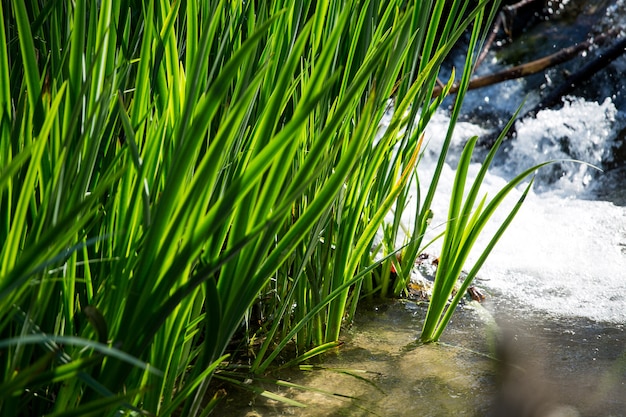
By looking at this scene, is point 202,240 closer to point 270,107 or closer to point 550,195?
point 270,107

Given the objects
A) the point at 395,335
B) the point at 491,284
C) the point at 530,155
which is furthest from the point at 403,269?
the point at 530,155

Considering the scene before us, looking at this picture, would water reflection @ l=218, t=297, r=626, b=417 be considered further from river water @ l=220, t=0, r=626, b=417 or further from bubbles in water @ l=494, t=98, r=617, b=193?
bubbles in water @ l=494, t=98, r=617, b=193

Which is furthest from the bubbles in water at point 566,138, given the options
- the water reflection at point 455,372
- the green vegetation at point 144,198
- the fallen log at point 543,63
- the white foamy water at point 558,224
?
the green vegetation at point 144,198

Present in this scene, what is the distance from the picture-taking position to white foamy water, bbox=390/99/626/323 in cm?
155

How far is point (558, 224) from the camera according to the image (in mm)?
2186

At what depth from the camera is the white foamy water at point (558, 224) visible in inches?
60.9

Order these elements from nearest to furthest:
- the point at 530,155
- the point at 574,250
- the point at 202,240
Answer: the point at 202,240
the point at 574,250
the point at 530,155

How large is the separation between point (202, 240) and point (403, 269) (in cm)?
87

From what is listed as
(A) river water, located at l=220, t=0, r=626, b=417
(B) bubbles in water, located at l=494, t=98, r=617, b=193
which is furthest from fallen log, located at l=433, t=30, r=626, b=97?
(A) river water, located at l=220, t=0, r=626, b=417

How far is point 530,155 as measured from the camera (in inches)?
130

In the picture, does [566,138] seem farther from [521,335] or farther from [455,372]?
[455,372]

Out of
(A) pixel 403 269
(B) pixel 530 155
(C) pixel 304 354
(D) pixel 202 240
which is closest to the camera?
(D) pixel 202 240

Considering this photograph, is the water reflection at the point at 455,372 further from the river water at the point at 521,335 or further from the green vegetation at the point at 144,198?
the green vegetation at the point at 144,198

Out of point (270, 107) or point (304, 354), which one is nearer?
point (270, 107)
